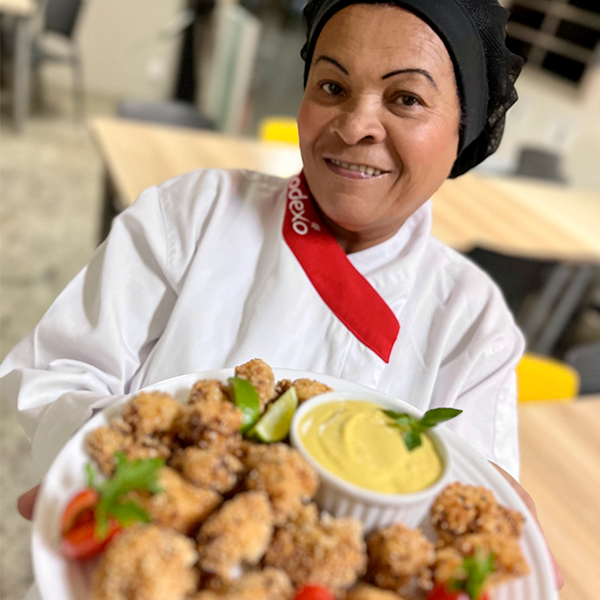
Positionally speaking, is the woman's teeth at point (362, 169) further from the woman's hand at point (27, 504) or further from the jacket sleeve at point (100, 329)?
the woman's hand at point (27, 504)

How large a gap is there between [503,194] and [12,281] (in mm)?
2779

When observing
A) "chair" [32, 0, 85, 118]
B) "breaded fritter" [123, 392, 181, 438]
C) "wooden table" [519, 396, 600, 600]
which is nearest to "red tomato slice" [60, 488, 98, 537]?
"breaded fritter" [123, 392, 181, 438]

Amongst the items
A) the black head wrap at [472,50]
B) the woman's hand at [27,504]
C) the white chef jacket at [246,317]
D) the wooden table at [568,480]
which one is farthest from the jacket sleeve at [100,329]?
the wooden table at [568,480]

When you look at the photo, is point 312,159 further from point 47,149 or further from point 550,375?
point 47,149

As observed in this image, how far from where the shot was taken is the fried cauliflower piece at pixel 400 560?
2.16 feet

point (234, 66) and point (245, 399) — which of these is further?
point (234, 66)

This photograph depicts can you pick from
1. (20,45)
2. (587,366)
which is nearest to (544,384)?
(587,366)

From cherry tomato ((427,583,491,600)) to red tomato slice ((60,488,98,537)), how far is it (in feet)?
1.25

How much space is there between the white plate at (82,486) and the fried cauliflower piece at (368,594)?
8.0 inches

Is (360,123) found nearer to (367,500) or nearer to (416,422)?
(416,422)

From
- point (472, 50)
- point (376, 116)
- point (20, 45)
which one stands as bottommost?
point (20, 45)

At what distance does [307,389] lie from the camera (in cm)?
85

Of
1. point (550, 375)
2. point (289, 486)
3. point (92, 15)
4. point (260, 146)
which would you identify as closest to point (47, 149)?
point (92, 15)

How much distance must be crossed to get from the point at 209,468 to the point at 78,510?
0.14 meters
